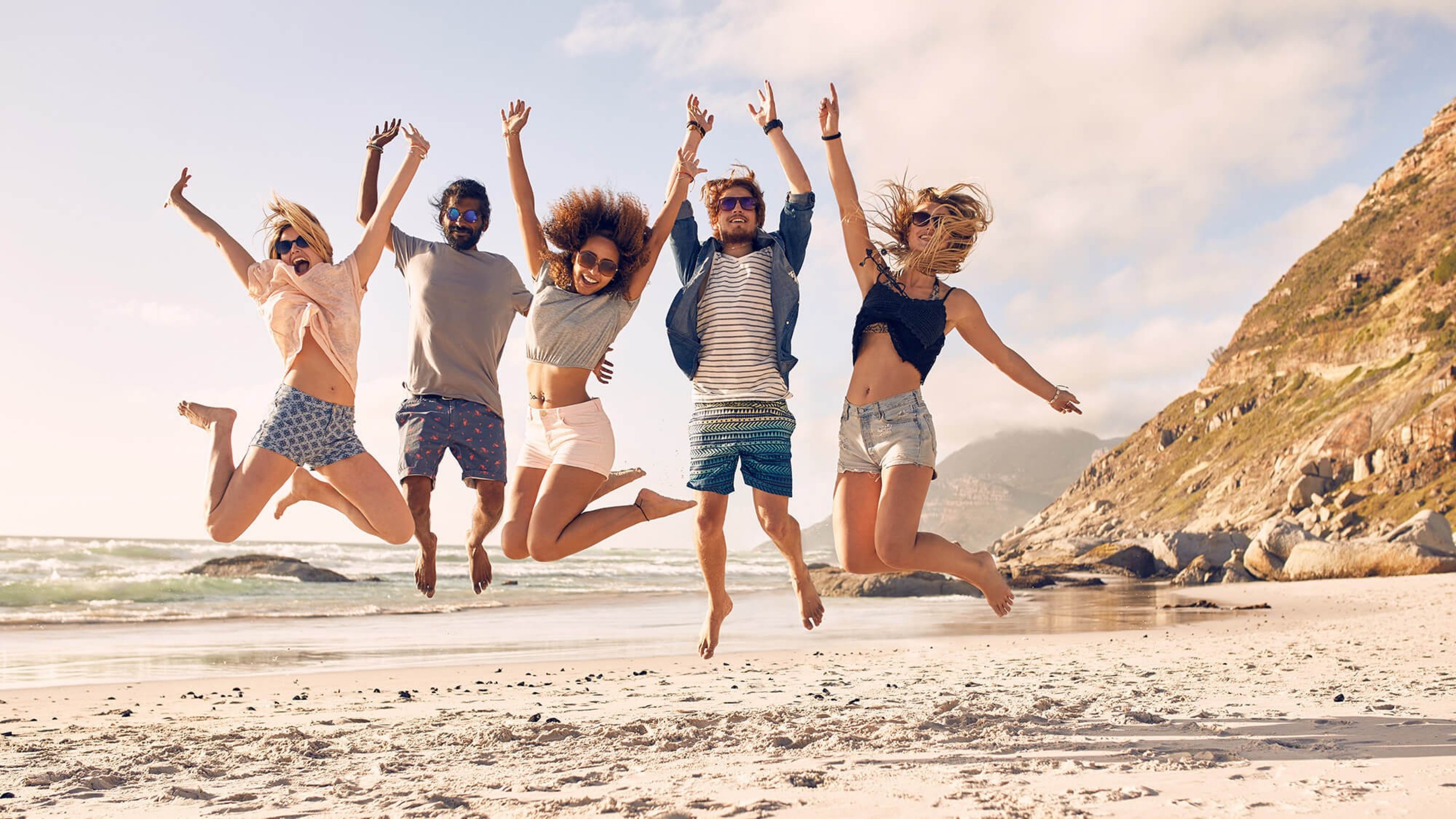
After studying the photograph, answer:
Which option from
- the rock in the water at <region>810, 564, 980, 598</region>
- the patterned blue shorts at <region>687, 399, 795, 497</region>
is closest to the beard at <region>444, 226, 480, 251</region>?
the patterned blue shorts at <region>687, 399, 795, 497</region>

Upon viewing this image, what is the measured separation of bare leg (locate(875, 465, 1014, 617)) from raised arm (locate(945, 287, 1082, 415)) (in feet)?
2.68

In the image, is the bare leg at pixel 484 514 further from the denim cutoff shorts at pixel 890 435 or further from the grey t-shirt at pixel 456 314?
the denim cutoff shorts at pixel 890 435

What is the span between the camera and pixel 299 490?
20.6 feet

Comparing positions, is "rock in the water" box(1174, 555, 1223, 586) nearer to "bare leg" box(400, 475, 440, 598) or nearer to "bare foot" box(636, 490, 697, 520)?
"bare foot" box(636, 490, 697, 520)

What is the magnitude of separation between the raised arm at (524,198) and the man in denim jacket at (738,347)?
0.89 metres

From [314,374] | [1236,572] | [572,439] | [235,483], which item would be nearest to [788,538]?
[572,439]

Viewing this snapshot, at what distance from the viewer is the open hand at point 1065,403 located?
6.04m

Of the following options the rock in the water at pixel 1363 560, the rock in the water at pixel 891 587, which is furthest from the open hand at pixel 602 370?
the rock in the water at pixel 1363 560

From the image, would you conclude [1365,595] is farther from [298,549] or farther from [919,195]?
[298,549]

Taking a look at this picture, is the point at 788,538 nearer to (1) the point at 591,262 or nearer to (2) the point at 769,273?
(2) the point at 769,273

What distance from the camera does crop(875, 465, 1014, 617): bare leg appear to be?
6039mm

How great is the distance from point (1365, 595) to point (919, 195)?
571 inches

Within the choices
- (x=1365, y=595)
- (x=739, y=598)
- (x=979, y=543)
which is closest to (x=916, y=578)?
(x=739, y=598)

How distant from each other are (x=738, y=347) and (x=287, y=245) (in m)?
2.81
